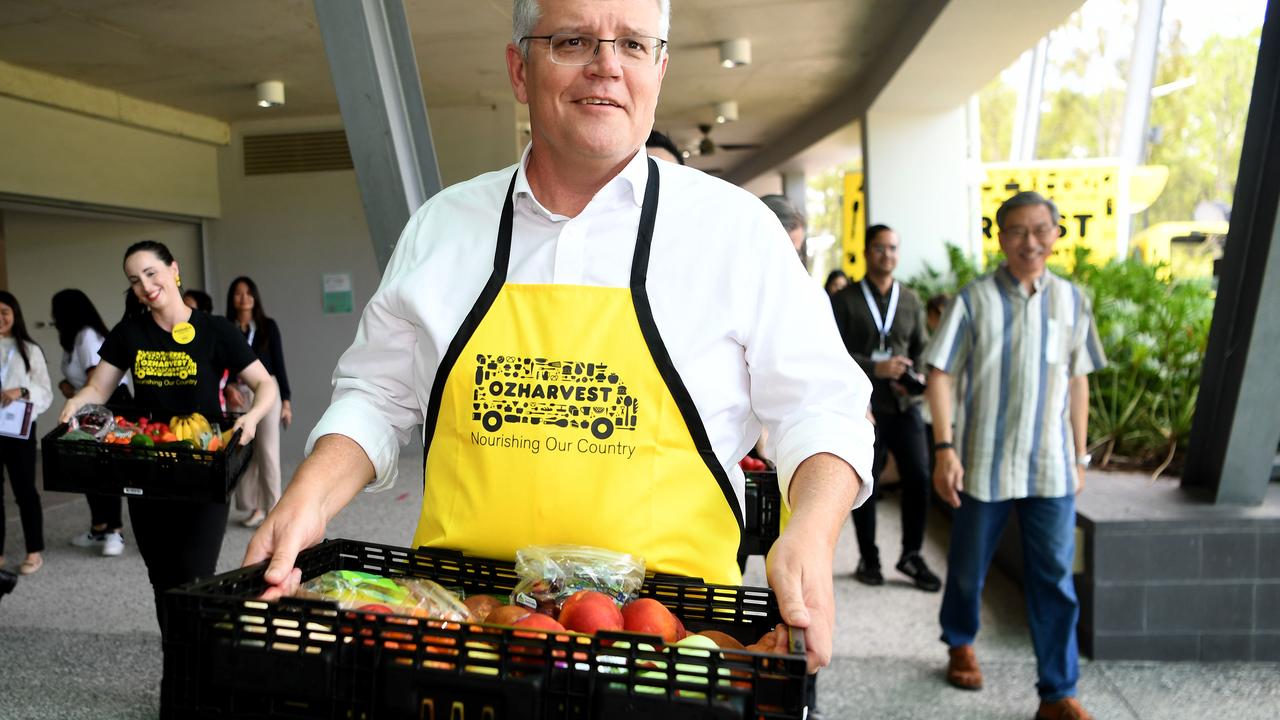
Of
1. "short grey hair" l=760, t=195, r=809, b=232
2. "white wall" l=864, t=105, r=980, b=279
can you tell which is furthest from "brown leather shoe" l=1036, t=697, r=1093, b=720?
"white wall" l=864, t=105, r=980, b=279

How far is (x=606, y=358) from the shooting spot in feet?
4.89

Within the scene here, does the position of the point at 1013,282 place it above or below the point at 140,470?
above

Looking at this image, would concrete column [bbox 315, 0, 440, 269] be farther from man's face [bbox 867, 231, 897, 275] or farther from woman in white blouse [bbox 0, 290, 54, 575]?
woman in white blouse [bbox 0, 290, 54, 575]

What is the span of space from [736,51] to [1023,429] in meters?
5.53

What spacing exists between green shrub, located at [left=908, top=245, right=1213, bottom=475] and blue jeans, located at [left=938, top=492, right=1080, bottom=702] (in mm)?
1744

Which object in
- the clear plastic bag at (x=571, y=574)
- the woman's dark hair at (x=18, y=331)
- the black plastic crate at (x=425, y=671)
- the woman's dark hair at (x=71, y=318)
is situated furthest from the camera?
the woman's dark hair at (x=71, y=318)

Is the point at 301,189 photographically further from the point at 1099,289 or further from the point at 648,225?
the point at 648,225

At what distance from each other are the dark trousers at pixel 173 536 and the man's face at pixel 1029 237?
3.39 m

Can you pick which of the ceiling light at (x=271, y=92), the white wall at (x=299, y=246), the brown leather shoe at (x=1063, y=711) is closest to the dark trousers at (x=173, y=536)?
the brown leather shoe at (x=1063, y=711)

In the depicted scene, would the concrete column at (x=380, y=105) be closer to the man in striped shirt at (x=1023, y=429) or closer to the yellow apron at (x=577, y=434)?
the man in striped shirt at (x=1023, y=429)

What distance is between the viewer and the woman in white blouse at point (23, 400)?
579 centimetres

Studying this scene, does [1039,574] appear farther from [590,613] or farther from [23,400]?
[23,400]

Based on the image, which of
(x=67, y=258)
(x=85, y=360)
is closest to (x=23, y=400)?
(x=85, y=360)

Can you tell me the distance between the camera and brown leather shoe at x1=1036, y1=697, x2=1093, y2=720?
373 cm
